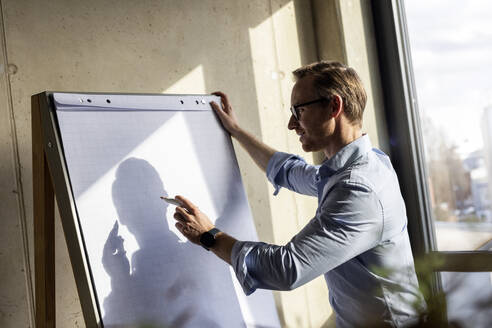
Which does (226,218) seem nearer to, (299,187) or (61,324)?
(299,187)

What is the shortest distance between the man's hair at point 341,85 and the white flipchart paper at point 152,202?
0.43 metres

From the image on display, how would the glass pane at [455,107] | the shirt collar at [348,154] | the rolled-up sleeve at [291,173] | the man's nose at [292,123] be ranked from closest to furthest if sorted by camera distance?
the shirt collar at [348,154] < the man's nose at [292,123] < the rolled-up sleeve at [291,173] < the glass pane at [455,107]

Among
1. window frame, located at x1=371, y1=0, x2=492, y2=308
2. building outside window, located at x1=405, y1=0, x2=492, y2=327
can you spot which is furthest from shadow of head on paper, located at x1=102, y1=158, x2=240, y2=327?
building outside window, located at x1=405, y1=0, x2=492, y2=327

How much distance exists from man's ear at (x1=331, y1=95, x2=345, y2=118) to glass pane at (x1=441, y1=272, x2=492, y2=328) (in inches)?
57.9

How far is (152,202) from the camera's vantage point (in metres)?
1.68

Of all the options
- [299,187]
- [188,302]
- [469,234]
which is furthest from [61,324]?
[469,234]

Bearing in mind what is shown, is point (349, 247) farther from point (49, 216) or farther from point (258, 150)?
point (49, 216)

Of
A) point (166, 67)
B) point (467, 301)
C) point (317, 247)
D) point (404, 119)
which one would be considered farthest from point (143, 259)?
point (404, 119)

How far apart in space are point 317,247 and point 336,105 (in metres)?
0.57

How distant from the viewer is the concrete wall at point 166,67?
1.78 meters

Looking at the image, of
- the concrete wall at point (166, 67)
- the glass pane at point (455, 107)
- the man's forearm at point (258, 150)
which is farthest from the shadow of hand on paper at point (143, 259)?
the glass pane at point (455, 107)

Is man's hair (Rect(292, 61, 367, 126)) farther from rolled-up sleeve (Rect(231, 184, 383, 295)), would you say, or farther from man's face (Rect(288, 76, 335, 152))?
rolled-up sleeve (Rect(231, 184, 383, 295))

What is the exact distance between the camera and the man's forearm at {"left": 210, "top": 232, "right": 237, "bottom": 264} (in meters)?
1.59

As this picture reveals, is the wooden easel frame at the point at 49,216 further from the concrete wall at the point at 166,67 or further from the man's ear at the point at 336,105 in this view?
the man's ear at the point at 336,105
